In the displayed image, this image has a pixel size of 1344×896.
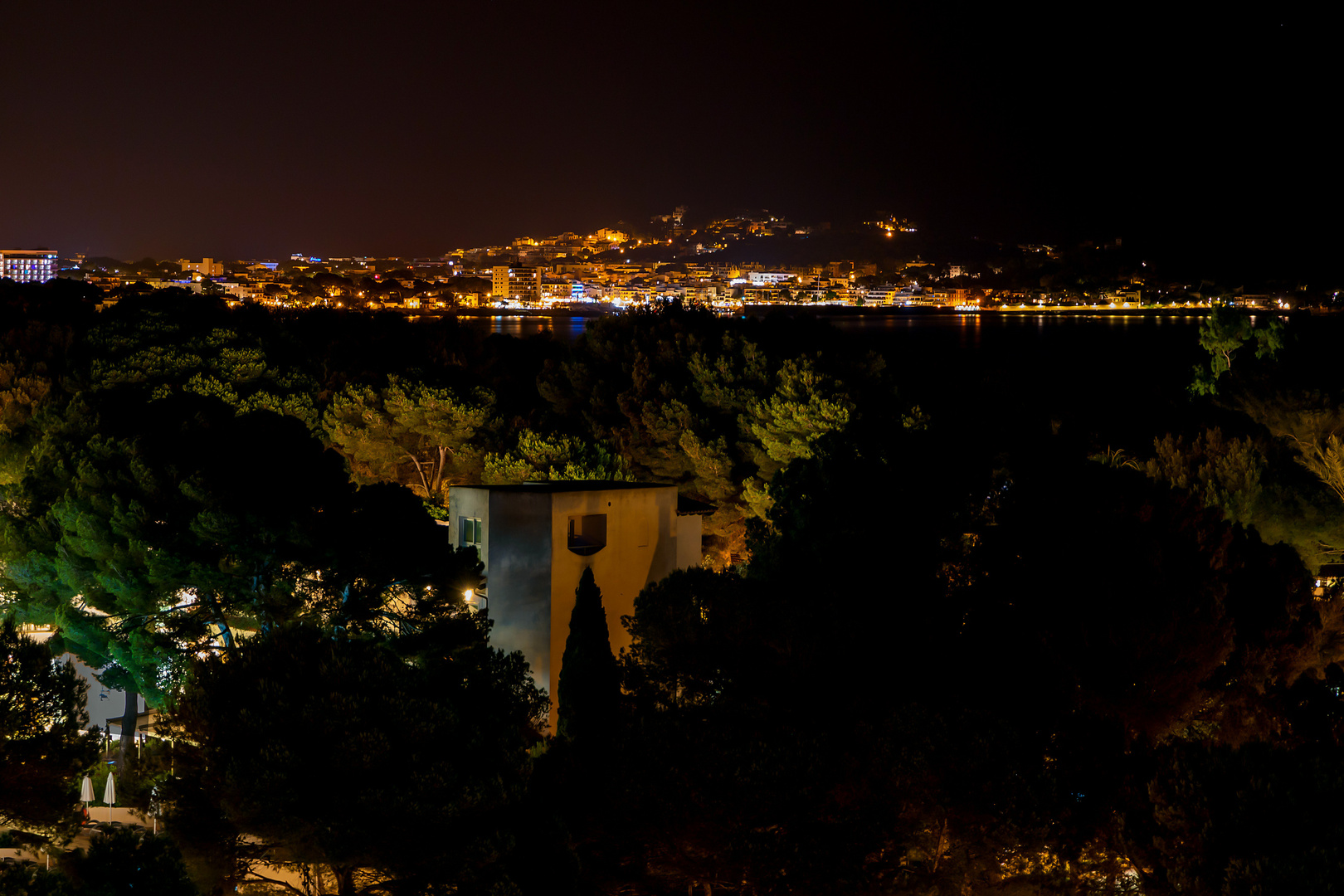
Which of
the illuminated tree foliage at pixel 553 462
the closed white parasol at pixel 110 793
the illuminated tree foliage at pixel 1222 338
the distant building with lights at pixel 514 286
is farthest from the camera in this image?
the distant building with lights at pixel 514 286

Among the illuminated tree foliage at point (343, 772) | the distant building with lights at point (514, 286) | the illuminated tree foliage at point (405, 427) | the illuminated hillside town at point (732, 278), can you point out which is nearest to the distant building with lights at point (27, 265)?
the illuminated hillside town at point (732, 278)

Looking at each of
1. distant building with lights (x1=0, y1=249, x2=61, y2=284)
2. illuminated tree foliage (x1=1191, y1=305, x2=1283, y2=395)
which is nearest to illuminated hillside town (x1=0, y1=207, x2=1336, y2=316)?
distant building with lights (x1=0, y1=249, x2=61, y2=284)

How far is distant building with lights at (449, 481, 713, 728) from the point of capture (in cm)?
1391

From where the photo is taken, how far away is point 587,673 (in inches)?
438

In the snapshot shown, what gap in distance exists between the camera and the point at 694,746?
26.7 feet

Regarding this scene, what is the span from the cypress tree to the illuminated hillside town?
41590 millimetres

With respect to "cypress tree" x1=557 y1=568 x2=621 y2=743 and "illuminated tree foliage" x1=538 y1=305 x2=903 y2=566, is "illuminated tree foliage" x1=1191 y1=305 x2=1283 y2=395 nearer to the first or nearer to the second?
"illuminated tree foliage" x1=538 y1=305 x2=903 y2=566

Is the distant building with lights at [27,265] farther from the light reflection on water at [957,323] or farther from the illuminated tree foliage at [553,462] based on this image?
the illuminated tree foliage at [553,462]

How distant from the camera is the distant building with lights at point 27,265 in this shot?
92.8 meters

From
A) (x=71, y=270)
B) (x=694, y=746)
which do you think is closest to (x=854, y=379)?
(x=694, y=746)

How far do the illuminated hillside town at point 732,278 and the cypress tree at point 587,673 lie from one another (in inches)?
1637

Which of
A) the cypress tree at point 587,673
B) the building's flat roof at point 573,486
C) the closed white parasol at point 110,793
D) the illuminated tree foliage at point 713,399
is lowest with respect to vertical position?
the closed white parasol at point 110,793

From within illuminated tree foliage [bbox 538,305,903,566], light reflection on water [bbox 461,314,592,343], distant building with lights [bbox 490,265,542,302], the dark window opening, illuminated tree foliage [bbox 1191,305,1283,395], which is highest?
distant building with lights [bbox 490,265,542,302]

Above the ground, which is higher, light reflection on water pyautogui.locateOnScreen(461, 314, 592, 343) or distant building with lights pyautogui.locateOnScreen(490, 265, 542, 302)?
distant building with lights pyautogui.locateOnScreen(490, 265, 542, 302)
